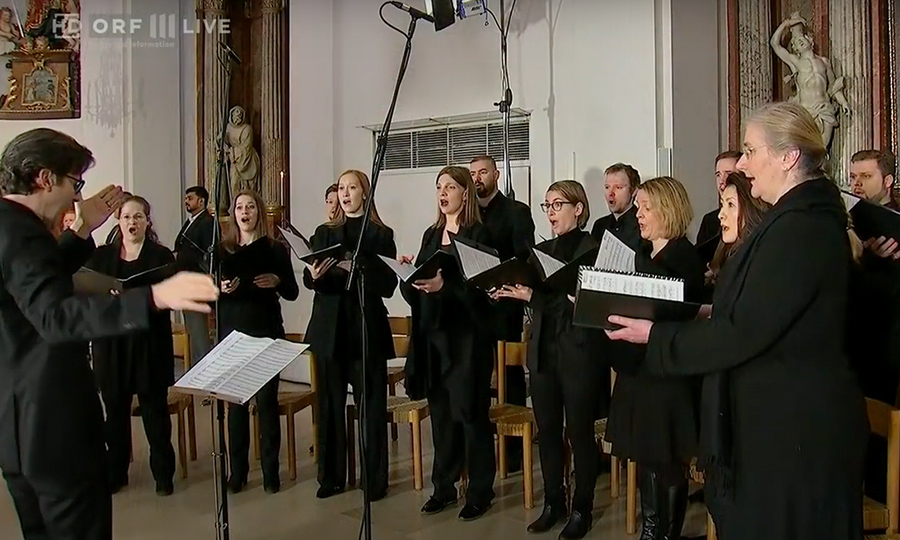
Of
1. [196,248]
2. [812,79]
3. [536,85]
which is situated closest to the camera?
[196,248]

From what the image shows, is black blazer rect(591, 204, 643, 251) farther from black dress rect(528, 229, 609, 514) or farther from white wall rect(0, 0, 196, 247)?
white wall rect(0, 0, 196, 247)

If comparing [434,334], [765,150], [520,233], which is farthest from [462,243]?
[765,150]

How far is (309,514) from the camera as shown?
11.6ft

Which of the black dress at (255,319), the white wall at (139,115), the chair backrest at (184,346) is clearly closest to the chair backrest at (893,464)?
the black dress at (255,319)

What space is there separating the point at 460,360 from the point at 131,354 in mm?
1526

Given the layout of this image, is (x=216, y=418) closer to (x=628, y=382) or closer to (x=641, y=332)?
(x=628, y=382)

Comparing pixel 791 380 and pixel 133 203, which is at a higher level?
pixel 133 203

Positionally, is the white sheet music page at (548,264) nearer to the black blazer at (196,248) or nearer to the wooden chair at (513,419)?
the wooden chair at (513,419)

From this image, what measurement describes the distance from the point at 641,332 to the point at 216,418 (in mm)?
1691

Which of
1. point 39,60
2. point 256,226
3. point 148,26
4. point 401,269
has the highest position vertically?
point 148,26

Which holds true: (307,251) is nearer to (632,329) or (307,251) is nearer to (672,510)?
(672,510)

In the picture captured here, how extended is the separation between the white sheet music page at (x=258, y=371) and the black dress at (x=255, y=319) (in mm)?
1618

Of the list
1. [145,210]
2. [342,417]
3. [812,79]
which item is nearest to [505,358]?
[342,417]

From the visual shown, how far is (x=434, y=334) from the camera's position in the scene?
346 centimetres
